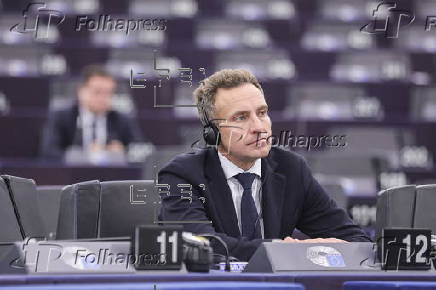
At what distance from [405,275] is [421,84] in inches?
231

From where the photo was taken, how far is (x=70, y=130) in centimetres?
634

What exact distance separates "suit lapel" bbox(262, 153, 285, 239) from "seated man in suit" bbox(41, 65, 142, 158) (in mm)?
3193

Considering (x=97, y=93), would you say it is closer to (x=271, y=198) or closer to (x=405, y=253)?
(x=271, y=198)

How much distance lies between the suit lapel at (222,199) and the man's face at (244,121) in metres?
0.09

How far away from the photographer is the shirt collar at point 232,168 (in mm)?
3090

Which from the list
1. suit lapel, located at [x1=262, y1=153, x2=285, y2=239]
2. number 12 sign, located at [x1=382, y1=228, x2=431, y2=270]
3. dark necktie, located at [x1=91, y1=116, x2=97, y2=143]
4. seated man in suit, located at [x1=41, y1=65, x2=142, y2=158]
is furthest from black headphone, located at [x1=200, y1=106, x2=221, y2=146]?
dark necktie, located at [x1=91, y1=116, x2=97, y2=143]

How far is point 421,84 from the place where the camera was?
7.68m

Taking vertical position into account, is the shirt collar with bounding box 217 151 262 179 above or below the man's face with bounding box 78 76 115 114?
below

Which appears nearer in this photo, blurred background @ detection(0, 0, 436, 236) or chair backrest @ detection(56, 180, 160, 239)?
chair backrest @ detection(56, 180, 160, 239)

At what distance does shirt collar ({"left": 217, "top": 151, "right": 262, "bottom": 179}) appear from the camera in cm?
309

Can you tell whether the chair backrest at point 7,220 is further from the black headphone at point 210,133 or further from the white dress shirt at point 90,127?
the white dress shirt at point 90,127

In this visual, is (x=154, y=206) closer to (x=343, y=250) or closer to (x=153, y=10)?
(x=343, y=250)

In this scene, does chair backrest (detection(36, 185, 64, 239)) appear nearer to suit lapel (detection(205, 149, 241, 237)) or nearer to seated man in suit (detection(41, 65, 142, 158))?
suit lapel (detection(205, 149, 241, 237))
